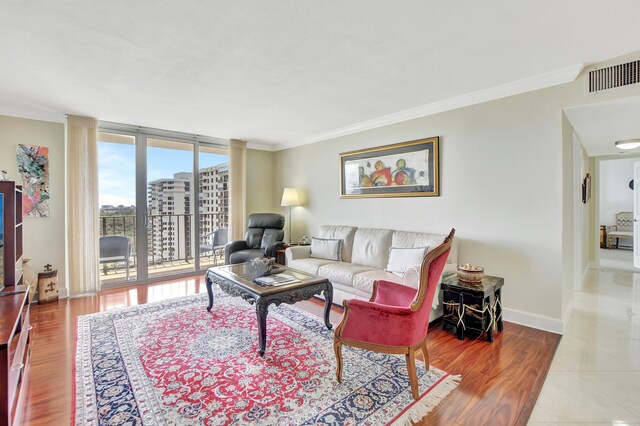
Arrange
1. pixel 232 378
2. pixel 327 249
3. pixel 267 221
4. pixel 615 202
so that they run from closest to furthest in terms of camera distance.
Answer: pixel 232 378 < pixel 327 249 < pixel 267 221 < pixel 615 202

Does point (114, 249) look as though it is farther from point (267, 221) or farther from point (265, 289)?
point (265, 289)

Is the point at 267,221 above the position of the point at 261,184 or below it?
below

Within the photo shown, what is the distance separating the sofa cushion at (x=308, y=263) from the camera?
12.8ft

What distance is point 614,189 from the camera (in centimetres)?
813

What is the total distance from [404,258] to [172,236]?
14.3 ft

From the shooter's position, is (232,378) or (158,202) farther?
(158,202)

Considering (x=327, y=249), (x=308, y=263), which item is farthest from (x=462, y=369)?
(x=327, y=249)

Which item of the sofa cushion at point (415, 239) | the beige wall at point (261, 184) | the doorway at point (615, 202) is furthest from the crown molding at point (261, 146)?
the doorway at point (615, 202)

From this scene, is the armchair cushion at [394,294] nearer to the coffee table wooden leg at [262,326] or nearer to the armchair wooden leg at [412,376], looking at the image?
the armchair wooden leg at [412,376]

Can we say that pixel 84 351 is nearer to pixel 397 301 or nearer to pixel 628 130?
pixel 397 301

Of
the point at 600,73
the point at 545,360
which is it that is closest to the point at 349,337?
the point at 545,360

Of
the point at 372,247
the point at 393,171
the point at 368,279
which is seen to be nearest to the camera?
the point at 368,279

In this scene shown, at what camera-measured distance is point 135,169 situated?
473 cm

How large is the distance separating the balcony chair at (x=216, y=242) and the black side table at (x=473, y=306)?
4.16 meters
